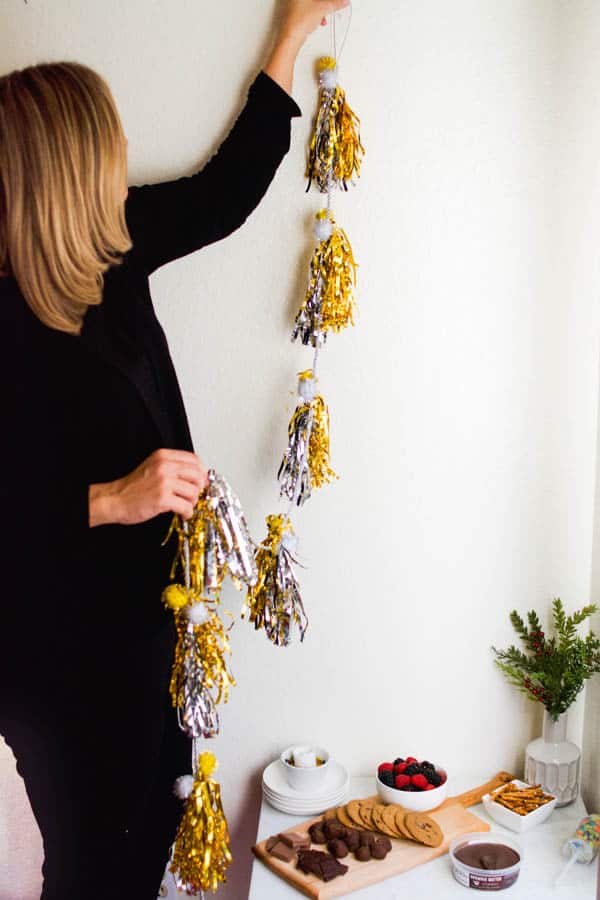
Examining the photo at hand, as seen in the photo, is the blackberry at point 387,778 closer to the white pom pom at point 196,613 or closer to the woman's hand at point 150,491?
the white pom pom at point 196,613

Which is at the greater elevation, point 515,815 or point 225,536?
point 225,536

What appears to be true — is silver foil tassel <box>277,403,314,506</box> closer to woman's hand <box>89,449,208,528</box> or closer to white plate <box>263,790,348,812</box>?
woman's hand <box>89,449,208,528</box>

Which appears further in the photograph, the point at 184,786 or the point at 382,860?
the point at 382,860

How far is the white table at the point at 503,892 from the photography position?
52.3 inches

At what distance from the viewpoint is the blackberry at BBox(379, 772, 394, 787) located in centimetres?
153

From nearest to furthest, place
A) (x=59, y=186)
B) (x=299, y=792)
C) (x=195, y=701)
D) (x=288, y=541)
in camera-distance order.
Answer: (x=59, y=186), (x=195, y=701), (x=288, y=541), (x=299, y=792)

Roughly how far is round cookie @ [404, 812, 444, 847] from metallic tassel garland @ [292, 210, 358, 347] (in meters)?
0.80

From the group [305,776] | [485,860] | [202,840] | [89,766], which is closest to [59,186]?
[89,766]

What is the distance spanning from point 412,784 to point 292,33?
1253 mm

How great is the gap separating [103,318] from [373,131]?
0.61 meters

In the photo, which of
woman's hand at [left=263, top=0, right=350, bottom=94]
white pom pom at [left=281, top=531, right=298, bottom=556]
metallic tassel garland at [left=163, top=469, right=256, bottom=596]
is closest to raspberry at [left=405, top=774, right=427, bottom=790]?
white pom pom at [left=281, top=531, right=298, bottom=556]

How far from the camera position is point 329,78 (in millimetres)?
1448

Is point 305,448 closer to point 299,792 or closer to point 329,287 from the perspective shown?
point 329,287

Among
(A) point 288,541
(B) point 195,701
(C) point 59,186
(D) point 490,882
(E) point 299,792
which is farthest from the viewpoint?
(E) point 299,792
